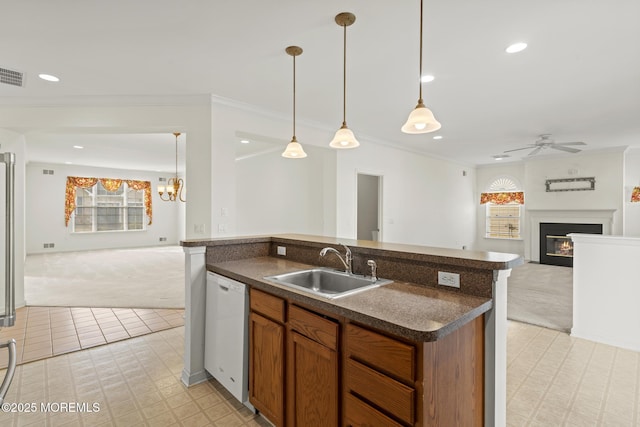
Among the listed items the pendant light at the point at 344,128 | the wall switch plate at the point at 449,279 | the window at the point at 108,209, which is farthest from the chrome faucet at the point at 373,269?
the window at the point at 108,209

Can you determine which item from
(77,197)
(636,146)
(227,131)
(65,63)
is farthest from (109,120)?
(636,146)

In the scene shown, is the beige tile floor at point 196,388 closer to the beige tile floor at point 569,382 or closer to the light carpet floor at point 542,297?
the beige tile floor at point 569,382

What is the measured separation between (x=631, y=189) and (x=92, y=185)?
46.4 ft

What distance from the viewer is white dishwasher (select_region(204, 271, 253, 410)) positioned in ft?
6.62

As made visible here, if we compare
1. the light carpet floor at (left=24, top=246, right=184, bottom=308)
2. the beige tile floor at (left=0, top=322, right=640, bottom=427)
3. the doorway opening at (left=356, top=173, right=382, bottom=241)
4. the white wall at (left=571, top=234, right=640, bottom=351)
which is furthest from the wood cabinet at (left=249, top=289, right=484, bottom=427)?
the doorway opening at (left=356, top=173, right=382, bottom=241)

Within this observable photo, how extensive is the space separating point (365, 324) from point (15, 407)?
2560 millimetres

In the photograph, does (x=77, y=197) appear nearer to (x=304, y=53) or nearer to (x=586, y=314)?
(x=304, y=53)

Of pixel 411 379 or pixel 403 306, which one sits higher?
pixel 403 306

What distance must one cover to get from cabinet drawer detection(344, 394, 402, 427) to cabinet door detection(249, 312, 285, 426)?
489 millimetres

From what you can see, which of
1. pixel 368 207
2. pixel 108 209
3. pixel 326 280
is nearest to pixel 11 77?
pixel 326 280

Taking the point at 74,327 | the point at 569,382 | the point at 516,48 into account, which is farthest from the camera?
the point at 74,327

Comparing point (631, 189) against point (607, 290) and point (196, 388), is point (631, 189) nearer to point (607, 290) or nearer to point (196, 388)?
point (607, 290)

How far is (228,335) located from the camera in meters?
2.13

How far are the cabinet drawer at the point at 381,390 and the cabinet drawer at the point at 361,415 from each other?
0.10 feet
